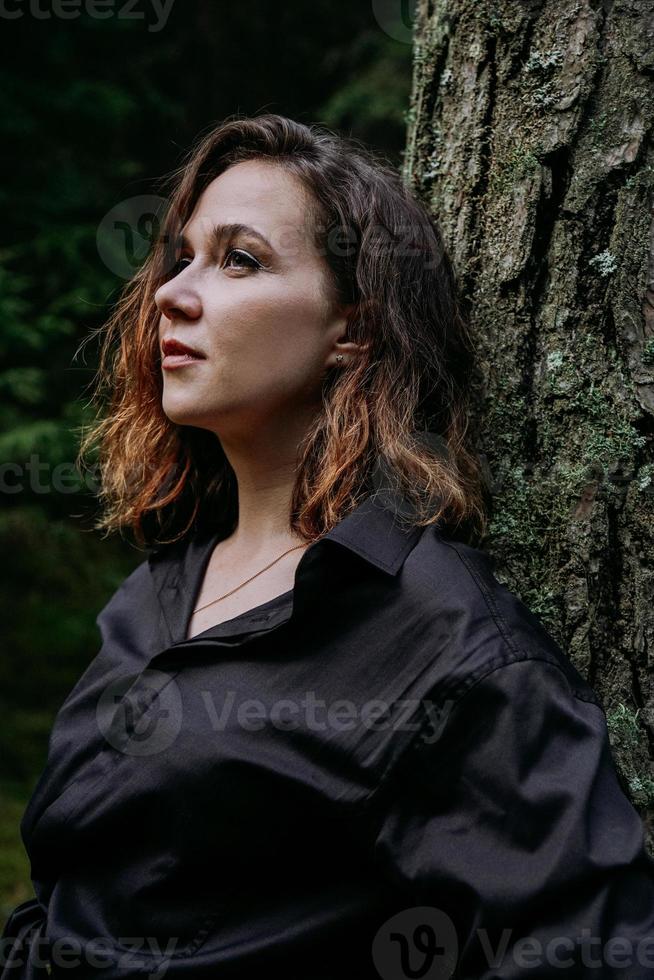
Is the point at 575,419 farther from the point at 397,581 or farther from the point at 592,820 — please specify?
the point at 592,820

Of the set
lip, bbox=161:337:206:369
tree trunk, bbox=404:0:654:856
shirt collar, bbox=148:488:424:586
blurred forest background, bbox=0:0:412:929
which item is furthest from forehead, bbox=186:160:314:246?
blurred forest background, bbox=0:0:412:929

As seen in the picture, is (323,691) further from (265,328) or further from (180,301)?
(180,301)

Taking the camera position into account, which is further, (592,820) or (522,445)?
(522,445)

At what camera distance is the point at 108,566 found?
196 inches

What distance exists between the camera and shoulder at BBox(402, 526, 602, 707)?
4.78 feet

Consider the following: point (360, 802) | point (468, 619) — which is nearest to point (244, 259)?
point (468, 619)

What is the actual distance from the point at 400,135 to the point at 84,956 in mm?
5074

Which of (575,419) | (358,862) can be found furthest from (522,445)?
(358,862)

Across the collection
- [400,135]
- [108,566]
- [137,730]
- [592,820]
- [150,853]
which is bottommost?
[108,566]

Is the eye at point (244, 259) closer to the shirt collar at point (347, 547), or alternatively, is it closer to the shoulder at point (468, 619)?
the shirt collar at point (347, 547)

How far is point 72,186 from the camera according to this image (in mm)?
4508

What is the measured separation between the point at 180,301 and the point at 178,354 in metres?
0.11

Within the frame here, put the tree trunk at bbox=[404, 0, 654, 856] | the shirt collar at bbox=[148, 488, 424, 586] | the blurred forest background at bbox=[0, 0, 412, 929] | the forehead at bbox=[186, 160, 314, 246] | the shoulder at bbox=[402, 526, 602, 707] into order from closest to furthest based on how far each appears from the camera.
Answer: the shoulder at bbox=[402, 526, 602, 707], the shirt collar at bbox=[148, 488, 424, 586], the tree trunk at bbox=[404, 0, 654, 856], the forehead at bbox=[186, 160, 314, 246], the blurred forest background at bbox=[0, 0, 412, 929]

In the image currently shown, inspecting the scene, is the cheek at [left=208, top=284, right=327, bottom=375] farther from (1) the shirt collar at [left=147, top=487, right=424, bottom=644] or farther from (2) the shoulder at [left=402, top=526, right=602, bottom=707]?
(2) the shoulder at [left=402, top=526, right=602, bottom=707]
